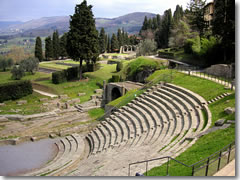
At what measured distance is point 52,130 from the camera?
24984 mm

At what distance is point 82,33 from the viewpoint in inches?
1588

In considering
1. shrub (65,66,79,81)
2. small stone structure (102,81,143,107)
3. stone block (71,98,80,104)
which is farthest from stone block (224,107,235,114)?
shrub (65,66,79,81)

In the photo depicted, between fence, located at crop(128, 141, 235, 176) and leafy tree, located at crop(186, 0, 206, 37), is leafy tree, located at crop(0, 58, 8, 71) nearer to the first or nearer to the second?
leafy tree, located at crop(186, 0, 206, 37)

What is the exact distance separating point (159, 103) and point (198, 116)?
14.7 feet

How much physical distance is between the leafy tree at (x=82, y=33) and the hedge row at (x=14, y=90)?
9223 mm

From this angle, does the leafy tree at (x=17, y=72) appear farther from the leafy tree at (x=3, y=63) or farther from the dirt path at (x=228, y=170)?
the dirt path at (x=228, y=170)

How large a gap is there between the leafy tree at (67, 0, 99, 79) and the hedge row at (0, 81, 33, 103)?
9.22 metres

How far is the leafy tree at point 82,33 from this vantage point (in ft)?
131

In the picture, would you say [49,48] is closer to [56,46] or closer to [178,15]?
[56,46]

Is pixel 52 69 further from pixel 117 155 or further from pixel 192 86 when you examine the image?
pixel 117 155

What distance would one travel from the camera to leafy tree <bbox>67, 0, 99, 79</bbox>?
40.0 metres

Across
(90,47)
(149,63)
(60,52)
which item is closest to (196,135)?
(149,63)

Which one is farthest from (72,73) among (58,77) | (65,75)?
(58,77)

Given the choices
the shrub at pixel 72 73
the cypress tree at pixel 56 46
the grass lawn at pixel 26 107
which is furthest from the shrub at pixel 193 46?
the cypress tree at pixel 56 46
